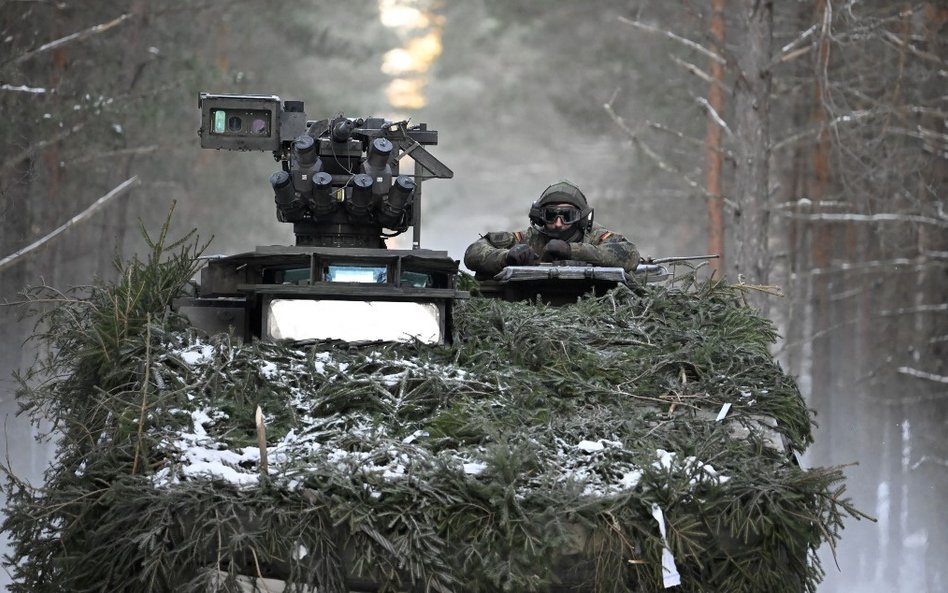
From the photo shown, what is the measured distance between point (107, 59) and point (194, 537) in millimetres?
21348

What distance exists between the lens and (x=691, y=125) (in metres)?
29.2

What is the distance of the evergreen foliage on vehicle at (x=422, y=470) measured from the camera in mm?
5668

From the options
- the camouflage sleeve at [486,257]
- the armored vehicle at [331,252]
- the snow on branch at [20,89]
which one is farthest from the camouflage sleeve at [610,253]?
the snow on branch at [20,89]

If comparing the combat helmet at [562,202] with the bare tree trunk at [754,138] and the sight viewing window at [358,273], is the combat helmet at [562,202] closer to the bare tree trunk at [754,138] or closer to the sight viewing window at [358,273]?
the sight viewing window at [358,273]

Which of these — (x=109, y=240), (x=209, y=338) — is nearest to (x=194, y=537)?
(x=209, y=338)

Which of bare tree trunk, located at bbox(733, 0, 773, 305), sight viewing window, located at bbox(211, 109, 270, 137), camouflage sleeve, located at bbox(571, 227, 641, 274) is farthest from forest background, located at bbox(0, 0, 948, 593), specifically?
camouflage sleeve, located at bbox(571, 227, 641, 274)

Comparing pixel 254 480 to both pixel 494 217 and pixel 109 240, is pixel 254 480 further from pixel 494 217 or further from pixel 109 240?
pixel 494 217

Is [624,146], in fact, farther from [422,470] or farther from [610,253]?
[422,470]

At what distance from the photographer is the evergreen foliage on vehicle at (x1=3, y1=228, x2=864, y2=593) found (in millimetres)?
5668

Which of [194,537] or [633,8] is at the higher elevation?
[633,8]

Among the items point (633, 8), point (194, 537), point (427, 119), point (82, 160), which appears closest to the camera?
point (194, 537)

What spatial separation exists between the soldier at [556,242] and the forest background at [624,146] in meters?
7.40

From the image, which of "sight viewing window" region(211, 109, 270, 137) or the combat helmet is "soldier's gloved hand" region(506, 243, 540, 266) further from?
"sight viewing window" region(211, 109, 270, 137)

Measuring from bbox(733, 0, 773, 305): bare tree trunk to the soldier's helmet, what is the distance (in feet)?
26.8
